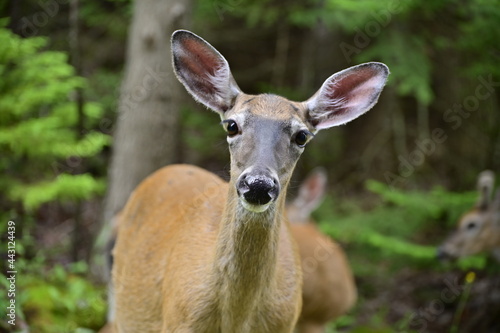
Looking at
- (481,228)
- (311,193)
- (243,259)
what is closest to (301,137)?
(243,259)

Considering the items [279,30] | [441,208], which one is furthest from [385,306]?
[279,30]

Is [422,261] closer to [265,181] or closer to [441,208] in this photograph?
[441,208]

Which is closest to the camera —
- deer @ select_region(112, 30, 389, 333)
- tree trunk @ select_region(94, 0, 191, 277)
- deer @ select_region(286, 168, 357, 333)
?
deer @ select_region(112, 30, 389, 333)

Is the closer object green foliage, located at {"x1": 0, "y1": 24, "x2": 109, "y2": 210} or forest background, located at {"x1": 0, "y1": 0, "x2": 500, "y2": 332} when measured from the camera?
green foliage, located at {"x1": 0, "y1": 24, "x2": 109, "y2": 210}

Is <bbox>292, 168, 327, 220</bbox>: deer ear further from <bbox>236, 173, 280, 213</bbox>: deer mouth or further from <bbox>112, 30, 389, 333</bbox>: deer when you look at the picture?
<bbox>236, 173, 280, 213</bbox>: deer mouth

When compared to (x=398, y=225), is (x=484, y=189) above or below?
above

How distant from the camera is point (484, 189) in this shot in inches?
354

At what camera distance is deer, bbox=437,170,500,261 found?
915cm

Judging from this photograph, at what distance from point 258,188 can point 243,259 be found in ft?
2.30

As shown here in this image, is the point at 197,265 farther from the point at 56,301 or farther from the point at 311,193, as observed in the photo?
the point at 311,193

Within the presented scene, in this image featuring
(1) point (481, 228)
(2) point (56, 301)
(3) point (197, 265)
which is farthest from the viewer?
(1) point (481, 228)

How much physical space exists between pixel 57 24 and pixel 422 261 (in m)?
6.83

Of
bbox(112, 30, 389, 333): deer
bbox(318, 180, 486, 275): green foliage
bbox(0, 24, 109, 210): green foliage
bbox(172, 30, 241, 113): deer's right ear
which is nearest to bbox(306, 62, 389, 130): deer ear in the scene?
bbox(112, 30, 389, 333): deer

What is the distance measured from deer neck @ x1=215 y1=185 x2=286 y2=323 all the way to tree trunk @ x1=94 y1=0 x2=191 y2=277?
3.95m
